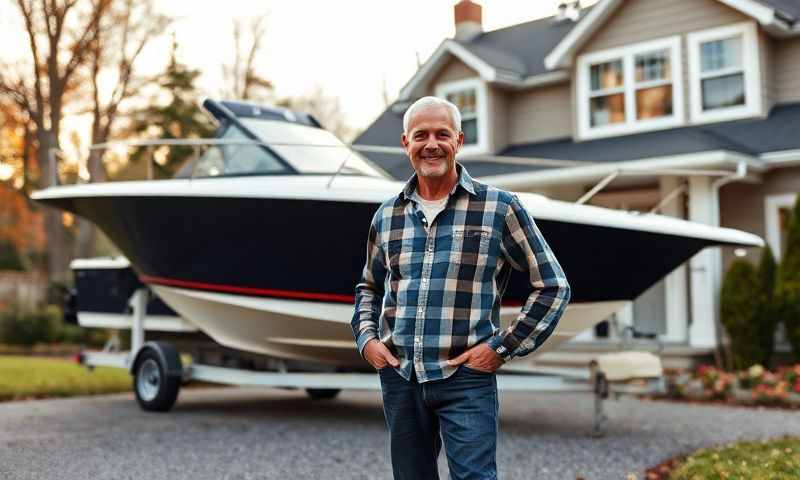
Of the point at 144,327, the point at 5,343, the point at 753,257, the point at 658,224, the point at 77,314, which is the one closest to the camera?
the point at 658,224

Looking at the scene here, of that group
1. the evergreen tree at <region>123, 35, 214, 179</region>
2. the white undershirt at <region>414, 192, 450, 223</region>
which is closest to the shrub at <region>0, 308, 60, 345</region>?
the evergreen tree at <region>123, 35, 214, 179</region>

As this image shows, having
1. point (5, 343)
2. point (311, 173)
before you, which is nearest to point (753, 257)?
point (311, 173)

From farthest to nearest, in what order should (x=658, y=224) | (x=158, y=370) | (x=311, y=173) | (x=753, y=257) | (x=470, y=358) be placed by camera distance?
(x=753, y=257)
(x=158, y=370)
(x=311, y=173)
(x=658, y=224)
(x=470, y=358)

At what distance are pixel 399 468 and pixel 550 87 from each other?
41.4 feet

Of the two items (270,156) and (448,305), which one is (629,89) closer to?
(270,156)

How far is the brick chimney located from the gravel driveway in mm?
9958

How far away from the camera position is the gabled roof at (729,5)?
11.6 meters

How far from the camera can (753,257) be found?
1147cm

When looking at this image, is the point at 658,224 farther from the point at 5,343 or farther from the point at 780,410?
the point at 5,343

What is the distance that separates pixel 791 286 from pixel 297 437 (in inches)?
259

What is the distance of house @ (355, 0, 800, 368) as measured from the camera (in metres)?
11.0

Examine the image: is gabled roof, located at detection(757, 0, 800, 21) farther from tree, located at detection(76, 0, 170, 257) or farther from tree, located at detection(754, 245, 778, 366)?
tree, located at detection(76, 0, 170, 257)

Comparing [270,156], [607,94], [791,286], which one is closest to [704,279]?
[791,286]

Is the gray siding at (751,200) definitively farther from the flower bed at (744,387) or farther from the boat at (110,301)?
the boat at (110,301)
